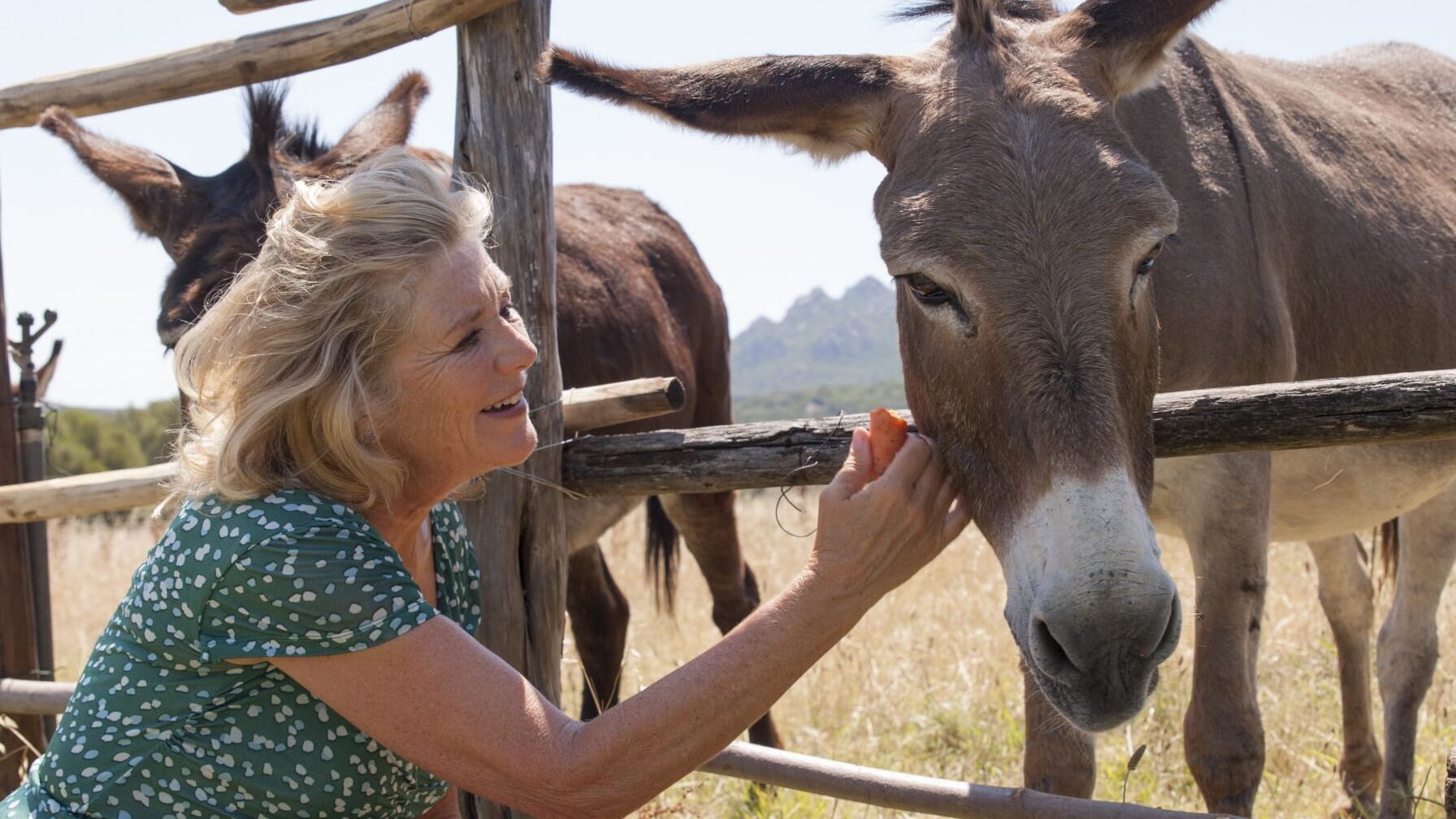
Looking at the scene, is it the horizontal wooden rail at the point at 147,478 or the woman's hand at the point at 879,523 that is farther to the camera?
the horizontal wooden rail at the point at 147,478

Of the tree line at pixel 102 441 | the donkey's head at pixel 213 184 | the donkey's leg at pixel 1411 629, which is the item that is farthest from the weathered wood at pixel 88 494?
the tree line at pixel 102 441

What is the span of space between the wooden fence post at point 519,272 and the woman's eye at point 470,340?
870mm

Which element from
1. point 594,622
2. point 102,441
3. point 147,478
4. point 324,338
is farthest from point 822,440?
point 102,441

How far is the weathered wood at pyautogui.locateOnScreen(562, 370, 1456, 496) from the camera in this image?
2184 mm

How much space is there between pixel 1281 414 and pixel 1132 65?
95 cm

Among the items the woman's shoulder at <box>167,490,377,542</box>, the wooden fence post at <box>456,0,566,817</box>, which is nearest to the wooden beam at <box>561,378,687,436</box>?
the wooden fence post at <box>456,0,566,817</box>

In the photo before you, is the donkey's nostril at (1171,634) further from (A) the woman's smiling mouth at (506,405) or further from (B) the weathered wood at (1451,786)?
(A) the woman's smiling mouth at (506,405)

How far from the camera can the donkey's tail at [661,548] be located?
617 cm

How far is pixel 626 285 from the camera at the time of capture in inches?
213

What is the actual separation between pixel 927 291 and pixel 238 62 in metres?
2.46

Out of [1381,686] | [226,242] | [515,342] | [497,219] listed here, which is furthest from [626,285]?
[1381,686]

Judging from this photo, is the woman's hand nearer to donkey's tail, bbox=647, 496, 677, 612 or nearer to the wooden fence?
the wooden fence

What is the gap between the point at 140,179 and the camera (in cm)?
464

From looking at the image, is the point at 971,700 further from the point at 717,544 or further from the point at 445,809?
the point at 445,809
